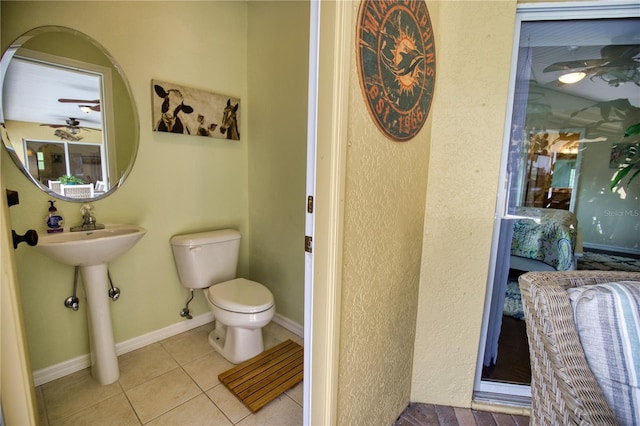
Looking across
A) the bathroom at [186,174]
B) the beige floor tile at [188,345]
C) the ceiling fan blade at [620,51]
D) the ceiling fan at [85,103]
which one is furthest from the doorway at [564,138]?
the ceiling fan at [85,103]

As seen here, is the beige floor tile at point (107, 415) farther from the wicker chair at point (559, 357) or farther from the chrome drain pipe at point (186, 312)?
the wicker chair at point (559, 357)

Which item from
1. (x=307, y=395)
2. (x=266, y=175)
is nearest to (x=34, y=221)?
(x=266, y=175)

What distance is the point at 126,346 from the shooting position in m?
1.91

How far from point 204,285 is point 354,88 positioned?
65.5 inches

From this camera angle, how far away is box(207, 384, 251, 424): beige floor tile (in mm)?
1479

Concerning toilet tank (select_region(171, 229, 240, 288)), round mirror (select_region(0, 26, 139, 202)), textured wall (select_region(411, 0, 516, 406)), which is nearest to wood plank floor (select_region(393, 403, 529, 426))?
→ textured wall (select_region(411, 0, 516, 406))

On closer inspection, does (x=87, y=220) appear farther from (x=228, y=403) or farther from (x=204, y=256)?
(x=228, y=403)

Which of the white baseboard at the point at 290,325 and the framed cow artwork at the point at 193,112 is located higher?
the framed cow artwork at the point at 193,112

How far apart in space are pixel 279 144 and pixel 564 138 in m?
1.62

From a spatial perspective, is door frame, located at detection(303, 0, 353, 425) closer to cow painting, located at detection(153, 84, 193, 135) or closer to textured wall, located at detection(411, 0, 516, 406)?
textured wall, located at detection(411, 0, 516, 406)

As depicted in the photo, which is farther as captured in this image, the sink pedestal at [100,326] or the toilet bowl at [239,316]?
the toilet bowl at [239,316]

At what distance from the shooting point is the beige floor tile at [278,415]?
1.45m

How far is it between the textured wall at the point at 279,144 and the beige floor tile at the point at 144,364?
2.65 ft

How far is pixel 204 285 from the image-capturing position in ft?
6.57
